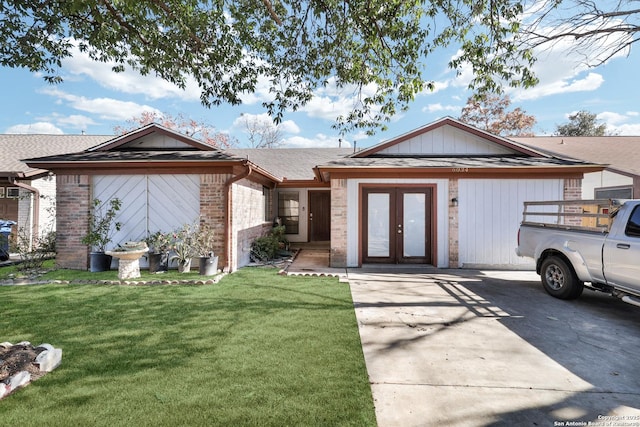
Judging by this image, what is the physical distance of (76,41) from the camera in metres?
6.98

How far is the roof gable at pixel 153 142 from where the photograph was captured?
9.10m

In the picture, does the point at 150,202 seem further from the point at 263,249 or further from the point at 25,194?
the point at 25,194

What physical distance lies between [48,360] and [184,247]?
16.0 ft

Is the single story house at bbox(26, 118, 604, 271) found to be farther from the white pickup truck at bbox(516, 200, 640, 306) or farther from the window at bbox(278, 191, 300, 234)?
the window at bbox(278, 191, 300, 234)

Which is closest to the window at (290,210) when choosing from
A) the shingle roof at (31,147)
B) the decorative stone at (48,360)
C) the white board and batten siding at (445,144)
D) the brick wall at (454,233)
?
the white board and batten siding at (445,144)

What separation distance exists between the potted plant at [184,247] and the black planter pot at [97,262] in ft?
6.31

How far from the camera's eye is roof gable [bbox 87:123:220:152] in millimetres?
9102

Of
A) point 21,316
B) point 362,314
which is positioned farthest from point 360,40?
point 21,316

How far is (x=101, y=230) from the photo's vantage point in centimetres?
801

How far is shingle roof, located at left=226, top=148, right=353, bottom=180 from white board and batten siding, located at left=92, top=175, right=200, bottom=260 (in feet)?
21.9

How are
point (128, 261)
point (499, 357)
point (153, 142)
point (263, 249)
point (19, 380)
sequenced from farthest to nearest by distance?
1. point (263, 249)
2. point (153, 142)
3. point (128, 261)
4. point (499, 357)
5. point (19, 380)

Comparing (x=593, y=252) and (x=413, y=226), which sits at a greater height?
(x=413, y=226)

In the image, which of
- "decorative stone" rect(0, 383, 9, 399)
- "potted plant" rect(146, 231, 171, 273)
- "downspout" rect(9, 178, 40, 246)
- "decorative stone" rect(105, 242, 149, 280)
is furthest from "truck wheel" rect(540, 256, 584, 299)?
"downspout" rect(9, 178, 40, 246)

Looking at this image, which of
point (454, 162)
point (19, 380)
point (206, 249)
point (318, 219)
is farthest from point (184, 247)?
point (318, 219)
